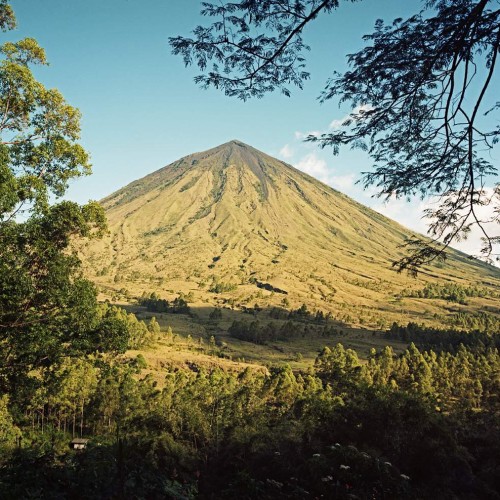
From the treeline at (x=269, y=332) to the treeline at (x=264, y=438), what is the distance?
178ft

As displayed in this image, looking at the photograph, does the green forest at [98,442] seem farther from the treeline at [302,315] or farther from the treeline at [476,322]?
the treeline at [476,322]

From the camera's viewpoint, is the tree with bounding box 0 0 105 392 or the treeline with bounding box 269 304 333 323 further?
the treeline with bounding box 269 304 333 323

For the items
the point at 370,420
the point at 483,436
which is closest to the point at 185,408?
the point at 370,420

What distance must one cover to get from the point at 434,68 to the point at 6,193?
1108cm

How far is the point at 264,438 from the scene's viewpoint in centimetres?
2675

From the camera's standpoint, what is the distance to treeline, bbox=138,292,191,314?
157m

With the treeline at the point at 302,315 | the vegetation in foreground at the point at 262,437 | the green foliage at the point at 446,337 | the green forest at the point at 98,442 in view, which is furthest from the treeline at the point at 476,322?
the green forest at the point at 98,442

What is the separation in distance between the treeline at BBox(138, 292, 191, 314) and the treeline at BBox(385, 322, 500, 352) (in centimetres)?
8088

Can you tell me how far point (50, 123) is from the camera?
12.9m

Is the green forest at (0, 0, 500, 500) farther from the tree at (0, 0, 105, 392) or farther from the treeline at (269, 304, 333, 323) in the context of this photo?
the treeline at (269, 304, 333, 323)

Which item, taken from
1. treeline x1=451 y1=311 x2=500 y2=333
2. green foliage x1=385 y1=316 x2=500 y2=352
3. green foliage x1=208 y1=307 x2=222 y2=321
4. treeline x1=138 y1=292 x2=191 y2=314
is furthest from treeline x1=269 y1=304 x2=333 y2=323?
treeline x1=451 y1=311 x2=500 y2=333

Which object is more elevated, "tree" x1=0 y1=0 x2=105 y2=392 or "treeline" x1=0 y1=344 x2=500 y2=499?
"tree" x1=0 y1=0 x2=105 y2=392

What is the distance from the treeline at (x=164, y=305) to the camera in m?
157

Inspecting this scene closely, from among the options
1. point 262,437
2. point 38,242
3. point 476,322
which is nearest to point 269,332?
point 476,322
